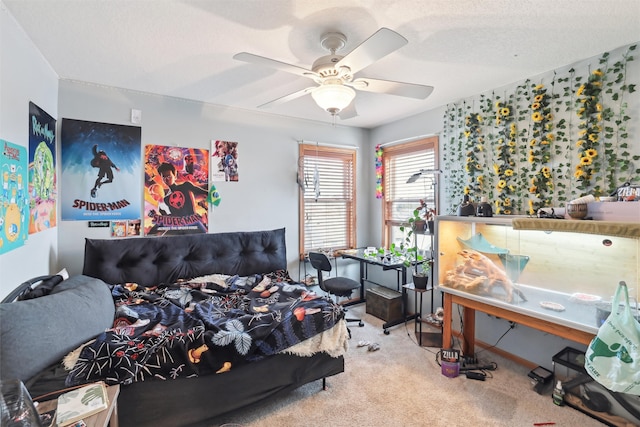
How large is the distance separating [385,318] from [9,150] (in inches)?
134

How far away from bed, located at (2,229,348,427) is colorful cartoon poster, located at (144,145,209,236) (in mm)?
197

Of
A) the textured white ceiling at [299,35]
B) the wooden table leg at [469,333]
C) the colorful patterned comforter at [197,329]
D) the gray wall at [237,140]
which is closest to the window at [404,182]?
the gray wall at [237,140]

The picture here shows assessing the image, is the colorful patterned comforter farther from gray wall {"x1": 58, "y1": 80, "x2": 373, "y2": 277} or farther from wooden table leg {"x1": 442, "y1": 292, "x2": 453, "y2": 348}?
wooden table leg {"x1": 442, "y1": 292, "x2": 453, "y2": 348}

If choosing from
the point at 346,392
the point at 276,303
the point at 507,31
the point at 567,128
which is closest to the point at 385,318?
the point at 346,392

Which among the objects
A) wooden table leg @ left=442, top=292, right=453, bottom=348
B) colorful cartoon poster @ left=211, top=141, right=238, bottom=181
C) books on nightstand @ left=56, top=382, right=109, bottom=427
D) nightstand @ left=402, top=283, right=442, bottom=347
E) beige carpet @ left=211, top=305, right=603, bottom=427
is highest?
colorful cartoon poster @ left=211, top=141, right=238, bottom=181

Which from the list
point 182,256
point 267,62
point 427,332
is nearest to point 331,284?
point 427,332

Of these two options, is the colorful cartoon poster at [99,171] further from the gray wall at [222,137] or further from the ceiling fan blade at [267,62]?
the ceiling fan blade at [267,62]

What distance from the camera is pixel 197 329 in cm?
183

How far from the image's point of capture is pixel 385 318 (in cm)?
340

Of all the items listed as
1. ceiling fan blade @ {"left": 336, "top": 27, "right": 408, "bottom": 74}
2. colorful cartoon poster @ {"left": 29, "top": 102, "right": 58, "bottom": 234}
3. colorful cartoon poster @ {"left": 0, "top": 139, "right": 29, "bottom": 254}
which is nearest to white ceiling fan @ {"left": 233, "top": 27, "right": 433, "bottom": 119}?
ceiling fan blade @ {"left": 336, "top": 27, "right": 408, "bottom": 74}

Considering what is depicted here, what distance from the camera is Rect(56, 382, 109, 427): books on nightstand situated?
111cm

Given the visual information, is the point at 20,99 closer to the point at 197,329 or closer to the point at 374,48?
the point at 197,329

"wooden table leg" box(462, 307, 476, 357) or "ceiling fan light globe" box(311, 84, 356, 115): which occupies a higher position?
"ceiling fan light globe" box(311, 84, 356, 115)

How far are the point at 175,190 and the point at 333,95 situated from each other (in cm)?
203
